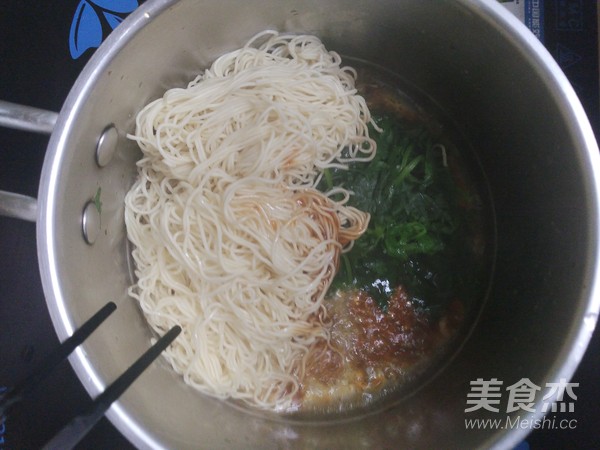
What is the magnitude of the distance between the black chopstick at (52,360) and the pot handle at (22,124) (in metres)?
0.42

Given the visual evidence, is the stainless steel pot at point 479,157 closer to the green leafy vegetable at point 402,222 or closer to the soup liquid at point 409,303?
the soup liquid at point 409,303

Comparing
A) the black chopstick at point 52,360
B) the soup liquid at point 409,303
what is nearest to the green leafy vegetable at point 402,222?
the soup liquid at point 409,303

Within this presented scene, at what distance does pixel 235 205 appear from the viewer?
1.99 m

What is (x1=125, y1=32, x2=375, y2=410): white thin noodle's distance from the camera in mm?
1979

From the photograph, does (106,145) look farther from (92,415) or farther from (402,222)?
(402,222)

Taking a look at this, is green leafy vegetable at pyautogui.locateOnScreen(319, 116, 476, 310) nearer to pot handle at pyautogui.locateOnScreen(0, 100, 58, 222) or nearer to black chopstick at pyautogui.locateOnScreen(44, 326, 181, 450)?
black chopstick at pyautogui.locateOnScreen(44, 326, 181, 450)

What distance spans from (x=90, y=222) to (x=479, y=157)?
1.82m

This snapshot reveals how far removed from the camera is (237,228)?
198 cm

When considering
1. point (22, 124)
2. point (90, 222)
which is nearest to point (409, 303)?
point (90, 222)

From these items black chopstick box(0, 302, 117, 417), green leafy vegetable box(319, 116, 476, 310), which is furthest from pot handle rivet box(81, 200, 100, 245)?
green leafy vegetable box(319, 116, 476, 310)

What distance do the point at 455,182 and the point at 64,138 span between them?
1.77 m

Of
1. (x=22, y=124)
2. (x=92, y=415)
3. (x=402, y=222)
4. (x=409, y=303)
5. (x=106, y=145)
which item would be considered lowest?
(x=409, y=303)

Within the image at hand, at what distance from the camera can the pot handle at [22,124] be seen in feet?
4.97

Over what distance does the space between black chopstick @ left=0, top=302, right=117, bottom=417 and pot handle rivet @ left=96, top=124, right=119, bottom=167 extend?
0.56 meters
